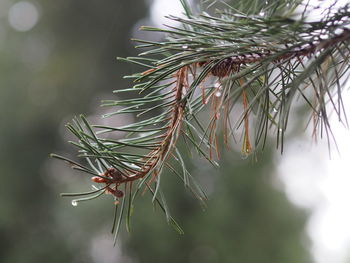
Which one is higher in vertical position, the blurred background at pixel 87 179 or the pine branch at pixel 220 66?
the pine branch at pixel 220 66

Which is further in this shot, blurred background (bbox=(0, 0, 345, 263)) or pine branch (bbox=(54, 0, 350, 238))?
blurred background (bbox=(0, 0, 345, 263))

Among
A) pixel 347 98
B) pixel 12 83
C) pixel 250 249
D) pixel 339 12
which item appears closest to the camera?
pixel 339 12

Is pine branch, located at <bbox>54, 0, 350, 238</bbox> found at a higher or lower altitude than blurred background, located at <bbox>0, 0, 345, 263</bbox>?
higher

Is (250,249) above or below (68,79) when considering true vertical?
below

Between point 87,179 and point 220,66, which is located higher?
point 220,66

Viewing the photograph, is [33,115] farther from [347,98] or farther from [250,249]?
[347,98]

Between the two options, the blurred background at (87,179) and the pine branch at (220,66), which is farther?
the blurred background at (87,179)

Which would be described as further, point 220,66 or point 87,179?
point 87,179

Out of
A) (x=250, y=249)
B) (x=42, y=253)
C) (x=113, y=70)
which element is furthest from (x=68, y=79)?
(x=250, y=249)
